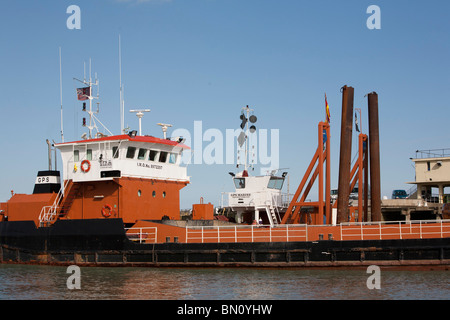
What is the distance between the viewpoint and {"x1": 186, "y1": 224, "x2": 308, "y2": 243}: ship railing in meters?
21.3

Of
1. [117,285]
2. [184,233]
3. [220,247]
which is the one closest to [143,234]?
[184,233]

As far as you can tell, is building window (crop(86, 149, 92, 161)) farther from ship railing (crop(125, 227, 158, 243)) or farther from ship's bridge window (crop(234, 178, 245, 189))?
ship's bridge window (crop(234, 178, 245, 189))

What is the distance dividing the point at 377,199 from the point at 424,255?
4073 millimetres

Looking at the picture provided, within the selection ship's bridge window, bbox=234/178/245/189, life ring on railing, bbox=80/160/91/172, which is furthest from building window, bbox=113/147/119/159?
ship's bridge window, bbox=234/178/245/189

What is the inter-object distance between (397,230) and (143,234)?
994cm

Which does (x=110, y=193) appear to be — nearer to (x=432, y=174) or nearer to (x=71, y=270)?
(x=71, y=270)

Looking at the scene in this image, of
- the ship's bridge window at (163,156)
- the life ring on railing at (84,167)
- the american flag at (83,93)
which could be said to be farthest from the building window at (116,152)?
the american flag at (83,93)

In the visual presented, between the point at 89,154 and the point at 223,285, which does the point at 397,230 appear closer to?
the point at 223,285

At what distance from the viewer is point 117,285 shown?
18.1 meters

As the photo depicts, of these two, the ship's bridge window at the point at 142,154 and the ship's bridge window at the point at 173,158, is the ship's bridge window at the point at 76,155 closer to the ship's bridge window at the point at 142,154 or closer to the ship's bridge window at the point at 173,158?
the ship's bridge window at the point at 142,154

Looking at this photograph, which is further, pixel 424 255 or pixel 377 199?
pixel 377 199

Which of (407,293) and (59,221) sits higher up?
(59,221)

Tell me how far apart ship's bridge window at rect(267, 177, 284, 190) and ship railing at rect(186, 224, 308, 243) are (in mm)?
4675

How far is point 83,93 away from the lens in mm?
26312
